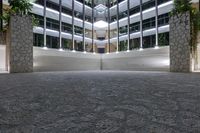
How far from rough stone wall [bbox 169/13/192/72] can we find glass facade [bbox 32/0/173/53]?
10.1 metres

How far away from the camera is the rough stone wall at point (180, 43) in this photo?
1063 cm

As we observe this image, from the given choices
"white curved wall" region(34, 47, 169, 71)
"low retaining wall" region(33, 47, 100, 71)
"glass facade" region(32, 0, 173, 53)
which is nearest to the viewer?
"white curved wall" region(34, 47, 169, 71)

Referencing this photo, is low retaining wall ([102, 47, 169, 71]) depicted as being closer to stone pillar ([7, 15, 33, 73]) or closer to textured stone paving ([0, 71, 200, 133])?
stone pillar ([7, 15, 33, 73])

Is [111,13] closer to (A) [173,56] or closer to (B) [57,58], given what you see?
(B) [57,58]

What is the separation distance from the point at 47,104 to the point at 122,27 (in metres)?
27.3

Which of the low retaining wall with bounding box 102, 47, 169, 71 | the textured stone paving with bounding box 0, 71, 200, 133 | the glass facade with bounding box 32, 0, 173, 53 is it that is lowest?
the textured stone paving with bounding box 0, 71, 200, 133

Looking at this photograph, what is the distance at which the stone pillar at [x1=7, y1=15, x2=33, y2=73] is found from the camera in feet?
36.3

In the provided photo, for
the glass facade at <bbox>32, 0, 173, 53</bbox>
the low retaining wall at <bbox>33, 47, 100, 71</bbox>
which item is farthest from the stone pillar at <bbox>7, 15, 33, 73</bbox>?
the glass facade at <bbox>32, 0, 173, 53</bbox>

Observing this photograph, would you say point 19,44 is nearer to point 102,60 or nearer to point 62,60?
point 62,60

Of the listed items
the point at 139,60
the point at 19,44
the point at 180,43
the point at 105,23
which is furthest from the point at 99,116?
the point at 105,23

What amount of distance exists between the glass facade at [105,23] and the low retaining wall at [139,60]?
12.4 ft

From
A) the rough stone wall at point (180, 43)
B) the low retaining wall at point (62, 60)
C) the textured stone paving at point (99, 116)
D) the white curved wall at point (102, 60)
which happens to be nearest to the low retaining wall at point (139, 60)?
the white curved wall at point (102, 60)

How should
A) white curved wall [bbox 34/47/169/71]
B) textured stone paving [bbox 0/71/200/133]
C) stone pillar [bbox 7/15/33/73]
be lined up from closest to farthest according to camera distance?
textured stone paving [bbox 0/71/200/133] < stone pillar [bbox 7/15/33/73] < white curved wall [bbox 34/47/169/71]

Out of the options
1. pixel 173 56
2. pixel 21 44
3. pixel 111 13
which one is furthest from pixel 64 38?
pixel 173 56
